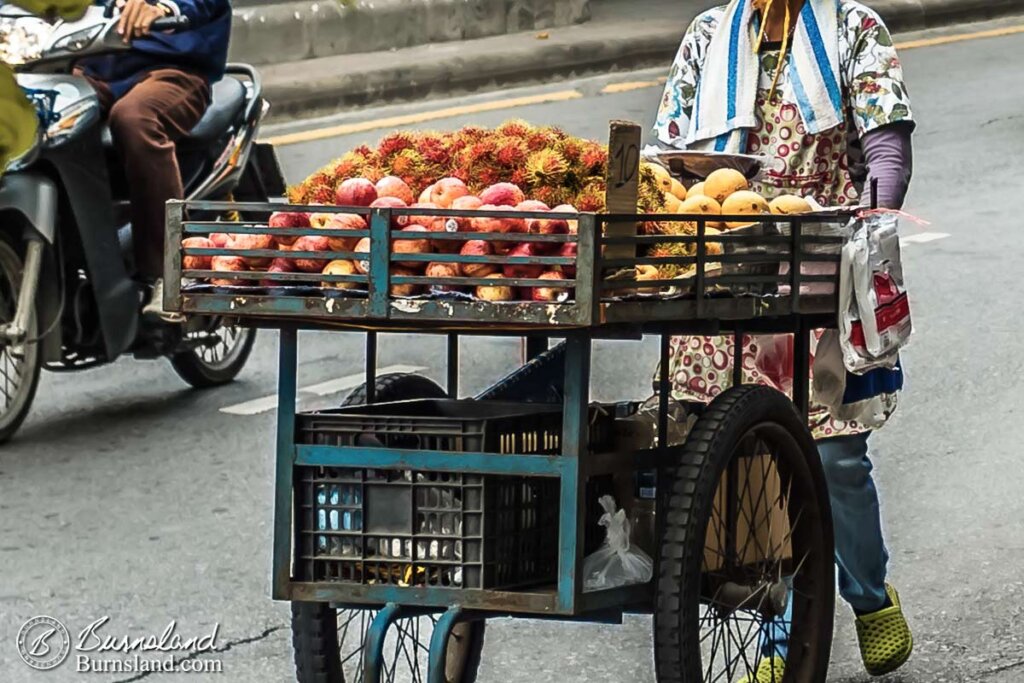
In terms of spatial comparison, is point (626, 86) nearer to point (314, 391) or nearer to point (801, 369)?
point (314, 391)

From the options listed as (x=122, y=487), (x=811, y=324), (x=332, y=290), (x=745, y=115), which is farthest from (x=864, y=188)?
(x=122, y=487)

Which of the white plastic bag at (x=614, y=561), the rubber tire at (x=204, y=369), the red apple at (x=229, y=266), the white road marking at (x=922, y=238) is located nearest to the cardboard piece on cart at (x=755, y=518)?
the white plastic bag at (x=614, y=561)

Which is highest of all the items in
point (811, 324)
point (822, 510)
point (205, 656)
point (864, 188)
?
point (864, 188)

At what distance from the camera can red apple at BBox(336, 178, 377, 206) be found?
3609 millimetres

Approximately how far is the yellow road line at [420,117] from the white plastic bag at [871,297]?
30.4ft

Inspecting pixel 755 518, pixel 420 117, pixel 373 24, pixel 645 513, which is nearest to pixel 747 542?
pixel 755 518

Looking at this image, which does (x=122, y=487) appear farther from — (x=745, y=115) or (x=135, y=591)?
(x=745, y=115)

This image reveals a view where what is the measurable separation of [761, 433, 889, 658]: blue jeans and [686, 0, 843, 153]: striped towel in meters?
0.75

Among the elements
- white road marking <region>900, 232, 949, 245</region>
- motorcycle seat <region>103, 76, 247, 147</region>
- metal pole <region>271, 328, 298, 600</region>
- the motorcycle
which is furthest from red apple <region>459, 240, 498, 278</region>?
white road marking <region>900, 232, 949, 245</region>

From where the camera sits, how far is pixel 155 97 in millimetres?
6758

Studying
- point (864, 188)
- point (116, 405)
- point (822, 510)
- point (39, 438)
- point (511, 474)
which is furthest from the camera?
point (116, 405)

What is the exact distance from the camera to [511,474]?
334 centimetres

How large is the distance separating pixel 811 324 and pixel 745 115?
732 millimetres

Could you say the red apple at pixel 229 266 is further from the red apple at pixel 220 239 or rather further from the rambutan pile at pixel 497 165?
the rambutan pile at pixel 497 165
